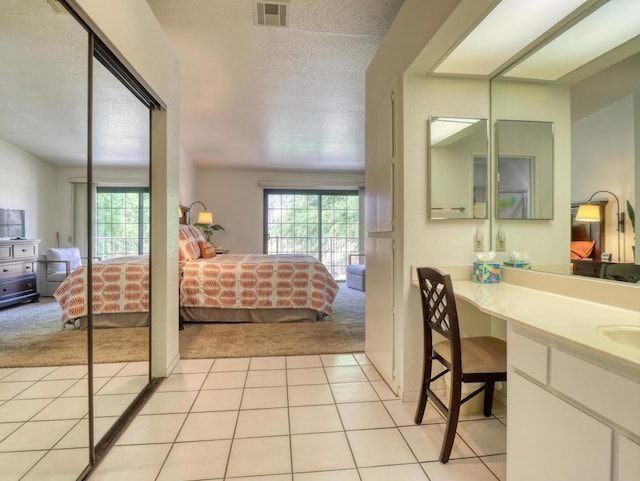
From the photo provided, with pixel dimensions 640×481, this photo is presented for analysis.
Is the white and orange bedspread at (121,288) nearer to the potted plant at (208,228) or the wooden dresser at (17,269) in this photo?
the wooden dresser at (17,269)

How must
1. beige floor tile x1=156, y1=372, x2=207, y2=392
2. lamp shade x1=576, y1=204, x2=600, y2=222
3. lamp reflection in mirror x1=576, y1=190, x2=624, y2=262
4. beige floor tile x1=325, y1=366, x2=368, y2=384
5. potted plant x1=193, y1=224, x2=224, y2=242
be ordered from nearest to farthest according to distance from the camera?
1. lamp reflection in mirror x1=576, y1=190, x2=624, y2=262
2. lamp shade x1=576, y1=204, x2=600, y2=222
3. beige floor tile x1=156, y1=372, x2=207, y2=392
4. beige floor tile x1=325, y1=366, x2=368, y2=384
5. potted plant x1=193, y1=224, x2=224, y2=242

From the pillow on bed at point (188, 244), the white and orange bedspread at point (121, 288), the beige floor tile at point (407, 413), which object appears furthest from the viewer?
the pillow on bed at point (188, 244)

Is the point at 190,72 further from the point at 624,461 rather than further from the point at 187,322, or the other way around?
the point at 624,461

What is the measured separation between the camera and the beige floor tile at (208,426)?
5.44ft

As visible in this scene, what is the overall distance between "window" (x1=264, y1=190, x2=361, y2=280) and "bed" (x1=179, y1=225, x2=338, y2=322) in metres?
3.22

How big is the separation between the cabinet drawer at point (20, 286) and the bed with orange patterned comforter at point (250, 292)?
190 cm

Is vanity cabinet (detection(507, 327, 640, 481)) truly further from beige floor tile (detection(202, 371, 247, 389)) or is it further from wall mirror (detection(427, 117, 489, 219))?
beige floor tile (detection(202, 371, 247, 389))

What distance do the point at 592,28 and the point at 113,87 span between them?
8.35ft

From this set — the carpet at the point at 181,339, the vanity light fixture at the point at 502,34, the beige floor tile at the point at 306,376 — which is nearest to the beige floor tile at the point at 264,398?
the beige floor tile at the point at 306,376

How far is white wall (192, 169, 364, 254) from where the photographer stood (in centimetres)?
677

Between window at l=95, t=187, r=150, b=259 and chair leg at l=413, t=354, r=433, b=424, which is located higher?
window at l=95, t=187, r=150, b=259

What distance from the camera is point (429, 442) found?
1614mm

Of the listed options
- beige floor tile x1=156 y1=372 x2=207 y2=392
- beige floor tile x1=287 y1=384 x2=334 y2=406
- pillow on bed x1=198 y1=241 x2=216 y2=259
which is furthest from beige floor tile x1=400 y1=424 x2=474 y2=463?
pillow on bed x1=198 y1=241 x2=216 y2=259

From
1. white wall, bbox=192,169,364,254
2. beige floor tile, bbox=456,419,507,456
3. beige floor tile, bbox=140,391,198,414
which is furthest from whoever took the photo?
white wall, bbox=192,169,364,254
